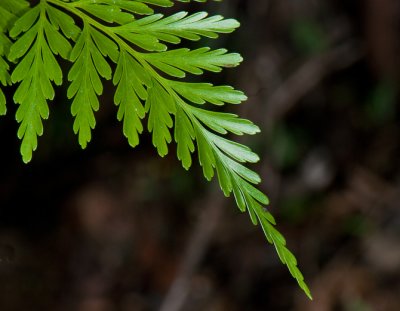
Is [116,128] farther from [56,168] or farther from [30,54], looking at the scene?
[30,54]

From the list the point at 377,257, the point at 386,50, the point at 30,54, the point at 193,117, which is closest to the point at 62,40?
the point at 30,54

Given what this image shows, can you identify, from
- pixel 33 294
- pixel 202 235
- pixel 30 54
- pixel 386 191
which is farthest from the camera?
pixel 386 191

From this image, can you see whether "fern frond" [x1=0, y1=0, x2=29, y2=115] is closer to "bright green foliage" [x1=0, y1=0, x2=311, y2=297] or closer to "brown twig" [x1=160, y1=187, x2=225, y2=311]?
"bright green foliage" [x1=0, y1=0, x2=311, y2=297]

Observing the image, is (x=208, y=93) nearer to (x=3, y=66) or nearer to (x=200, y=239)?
(x=3, y=66)

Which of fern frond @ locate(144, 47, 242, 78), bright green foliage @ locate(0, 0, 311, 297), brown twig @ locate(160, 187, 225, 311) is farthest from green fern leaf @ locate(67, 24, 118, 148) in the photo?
brown twig @ locate(160, 187, 225, 311)

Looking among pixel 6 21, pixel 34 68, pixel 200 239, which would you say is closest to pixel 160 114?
pixel 34 68
